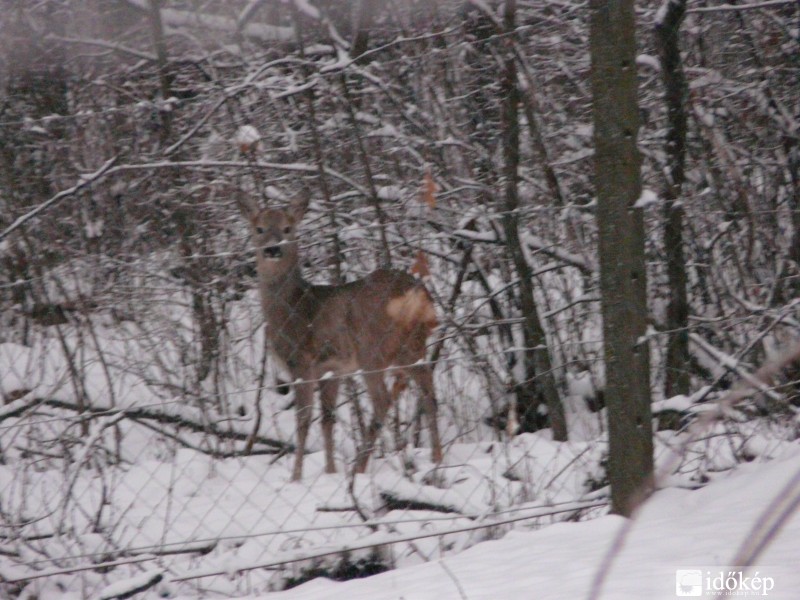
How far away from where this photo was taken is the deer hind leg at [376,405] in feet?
14.2

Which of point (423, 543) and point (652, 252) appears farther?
point (652, 252)

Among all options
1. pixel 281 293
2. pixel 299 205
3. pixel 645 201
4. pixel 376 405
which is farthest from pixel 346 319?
pixel 645 201

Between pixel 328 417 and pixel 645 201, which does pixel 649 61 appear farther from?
pixel 328 417

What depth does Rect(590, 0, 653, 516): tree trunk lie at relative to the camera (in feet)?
10.0

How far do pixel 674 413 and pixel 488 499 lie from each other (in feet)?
2.94

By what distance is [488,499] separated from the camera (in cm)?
388

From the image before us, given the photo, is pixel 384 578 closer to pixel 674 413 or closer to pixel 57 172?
pixel 674 413

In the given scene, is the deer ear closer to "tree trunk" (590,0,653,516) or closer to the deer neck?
the deer neck

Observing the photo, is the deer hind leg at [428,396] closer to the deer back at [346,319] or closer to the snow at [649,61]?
the deer back at [346,319]

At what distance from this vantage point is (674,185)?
452cm

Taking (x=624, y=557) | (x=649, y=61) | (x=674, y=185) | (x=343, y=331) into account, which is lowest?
(x=624, y=557)

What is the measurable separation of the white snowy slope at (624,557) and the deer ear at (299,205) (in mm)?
2518

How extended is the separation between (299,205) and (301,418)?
122 cm

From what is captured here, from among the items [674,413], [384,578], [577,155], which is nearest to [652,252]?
[577,155]
